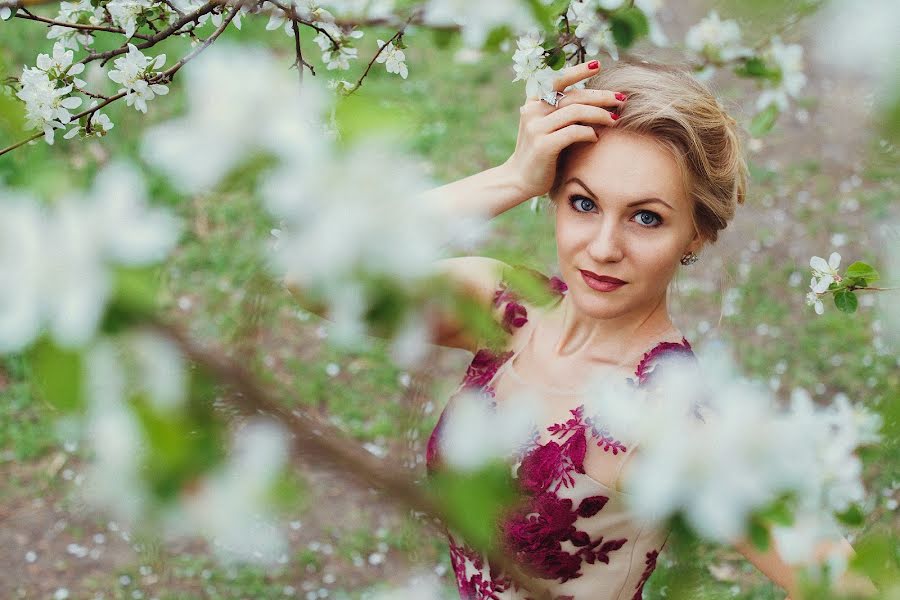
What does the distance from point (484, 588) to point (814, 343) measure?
2.86m

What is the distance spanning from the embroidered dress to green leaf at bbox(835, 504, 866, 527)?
758mm

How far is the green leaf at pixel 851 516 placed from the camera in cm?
80

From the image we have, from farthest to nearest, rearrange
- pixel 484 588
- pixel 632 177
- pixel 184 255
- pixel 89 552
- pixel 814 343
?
pixel 184 255 < pixel 814 343 < pixel 89 552 < pixel 484 588 < pixel 632 177

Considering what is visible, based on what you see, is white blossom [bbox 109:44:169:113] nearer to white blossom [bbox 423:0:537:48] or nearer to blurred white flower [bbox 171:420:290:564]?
white blossom [bbox 423:0:537:48]

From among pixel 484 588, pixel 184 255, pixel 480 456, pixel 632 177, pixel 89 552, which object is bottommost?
pixel 89 552

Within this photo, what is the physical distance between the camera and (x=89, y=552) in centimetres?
352

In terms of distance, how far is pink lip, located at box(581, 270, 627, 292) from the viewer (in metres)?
1.57

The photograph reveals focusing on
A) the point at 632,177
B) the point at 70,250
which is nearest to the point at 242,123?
the point at 70,250

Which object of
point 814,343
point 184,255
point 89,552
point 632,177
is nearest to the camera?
point 632,177

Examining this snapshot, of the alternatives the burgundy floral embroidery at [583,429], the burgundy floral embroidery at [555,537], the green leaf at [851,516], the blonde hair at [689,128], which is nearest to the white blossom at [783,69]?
the blonde hair at [689,128]

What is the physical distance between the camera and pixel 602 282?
158 cm

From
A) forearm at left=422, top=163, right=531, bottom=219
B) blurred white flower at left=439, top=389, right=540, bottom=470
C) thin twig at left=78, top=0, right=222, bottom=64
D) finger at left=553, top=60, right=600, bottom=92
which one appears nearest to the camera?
blurred white flower at left=439, top=389, right=540, bottom=470

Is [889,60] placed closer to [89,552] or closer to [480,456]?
[480,456]

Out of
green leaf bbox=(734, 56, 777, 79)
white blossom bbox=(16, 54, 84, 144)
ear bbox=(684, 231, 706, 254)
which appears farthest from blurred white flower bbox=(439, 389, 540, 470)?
green leaf bbox=(734, 56, 777, 79)
